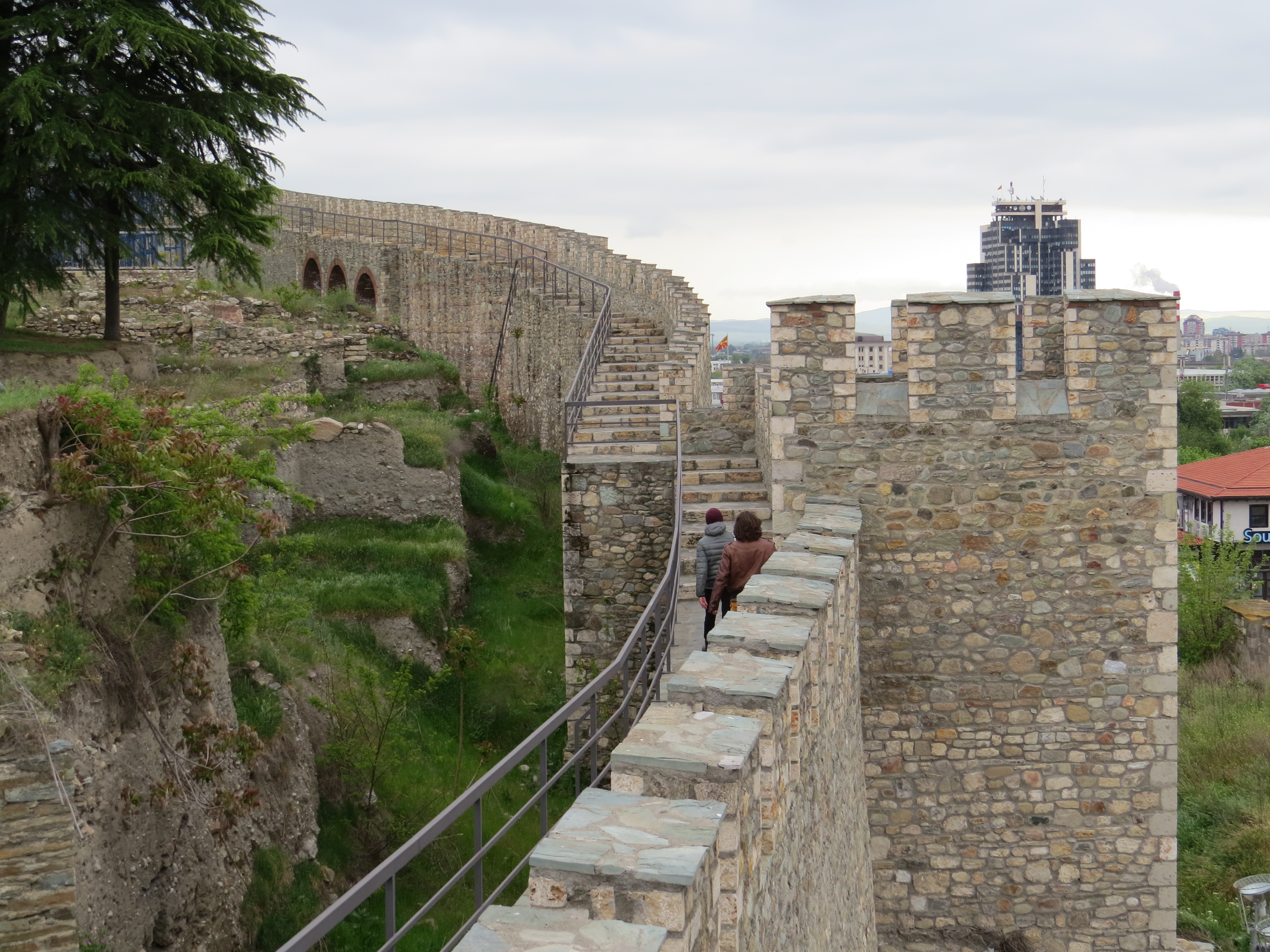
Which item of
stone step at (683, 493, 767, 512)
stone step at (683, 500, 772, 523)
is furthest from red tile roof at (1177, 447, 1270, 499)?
stone step at (683, 500, 772, 523)

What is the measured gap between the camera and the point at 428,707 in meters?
13.8

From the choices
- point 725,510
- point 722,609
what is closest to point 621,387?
point 725,510

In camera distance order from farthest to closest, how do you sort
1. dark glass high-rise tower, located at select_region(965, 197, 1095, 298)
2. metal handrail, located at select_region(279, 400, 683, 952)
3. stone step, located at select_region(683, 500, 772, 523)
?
dark glass high-rise tower, located at select_region(965, 197, 1095, 298) → stone step, located at select_region(683, 500, 772, 523) → metal handrail, located at select_region(279, 400, 683, 952)

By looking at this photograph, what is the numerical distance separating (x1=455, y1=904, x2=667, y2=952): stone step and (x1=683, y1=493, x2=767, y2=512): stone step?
8.61 m

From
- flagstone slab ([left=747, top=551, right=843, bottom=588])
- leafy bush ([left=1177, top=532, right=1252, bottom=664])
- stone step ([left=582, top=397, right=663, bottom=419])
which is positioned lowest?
leafy bush ([left=1177, top=532, right=1252, bottom=664])

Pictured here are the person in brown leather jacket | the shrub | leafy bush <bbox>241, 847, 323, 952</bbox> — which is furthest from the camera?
leafy bush <bbox>241, 847, 323, 952</bbox>

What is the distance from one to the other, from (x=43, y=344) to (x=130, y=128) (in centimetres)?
269

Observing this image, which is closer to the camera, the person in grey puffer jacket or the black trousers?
the black trousers

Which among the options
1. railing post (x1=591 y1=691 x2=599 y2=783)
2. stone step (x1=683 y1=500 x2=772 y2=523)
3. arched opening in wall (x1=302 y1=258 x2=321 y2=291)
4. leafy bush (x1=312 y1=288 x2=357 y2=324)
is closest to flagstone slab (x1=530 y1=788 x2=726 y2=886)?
railing post (x1=591 y1=691 x2=599 y2=783)

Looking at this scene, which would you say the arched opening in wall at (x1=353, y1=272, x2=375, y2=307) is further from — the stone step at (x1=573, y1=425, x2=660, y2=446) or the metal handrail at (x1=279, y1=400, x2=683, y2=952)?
the metal handrail at (x1=279, y1=400, x2=683, y2=952)

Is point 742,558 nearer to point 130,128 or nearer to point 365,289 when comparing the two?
point 130,128

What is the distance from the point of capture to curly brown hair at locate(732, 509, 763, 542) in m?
8.36

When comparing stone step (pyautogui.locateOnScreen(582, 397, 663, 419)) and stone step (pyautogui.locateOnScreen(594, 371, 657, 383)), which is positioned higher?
stone step (pyautogui.locateOnScreen(594, 371, 657, 383))

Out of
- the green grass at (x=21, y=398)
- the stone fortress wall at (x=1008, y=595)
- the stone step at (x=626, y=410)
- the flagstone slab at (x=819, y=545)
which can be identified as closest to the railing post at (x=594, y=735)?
the flagstone slab at (x=819, y=545)
